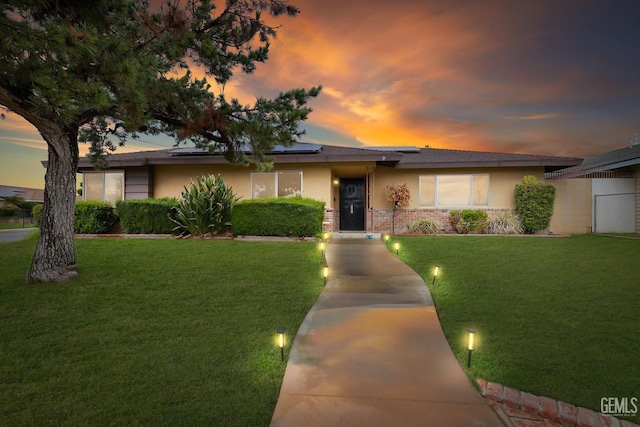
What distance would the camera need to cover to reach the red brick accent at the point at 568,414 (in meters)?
2.62

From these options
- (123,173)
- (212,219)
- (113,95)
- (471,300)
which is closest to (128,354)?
(113,95)

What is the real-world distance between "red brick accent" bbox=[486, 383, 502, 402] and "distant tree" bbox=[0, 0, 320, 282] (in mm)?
4858

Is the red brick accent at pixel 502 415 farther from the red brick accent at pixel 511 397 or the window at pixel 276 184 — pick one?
the window at pixel 276 184

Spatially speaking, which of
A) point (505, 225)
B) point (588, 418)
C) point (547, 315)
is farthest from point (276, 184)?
point (588, 418)

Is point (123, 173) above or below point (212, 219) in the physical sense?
above

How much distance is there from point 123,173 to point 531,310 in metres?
15.5

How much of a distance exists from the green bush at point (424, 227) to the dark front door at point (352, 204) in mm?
2341

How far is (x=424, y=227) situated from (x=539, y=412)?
1087 cm

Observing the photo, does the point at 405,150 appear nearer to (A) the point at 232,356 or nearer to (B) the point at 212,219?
(B) the point at 212,219

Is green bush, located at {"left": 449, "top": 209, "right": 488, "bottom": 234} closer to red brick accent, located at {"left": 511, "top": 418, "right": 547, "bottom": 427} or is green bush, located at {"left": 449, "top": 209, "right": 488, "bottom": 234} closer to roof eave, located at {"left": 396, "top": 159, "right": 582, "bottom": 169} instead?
roof eave, located at {"left": 396, "top": 159, "right": 582, "bottom": 169}

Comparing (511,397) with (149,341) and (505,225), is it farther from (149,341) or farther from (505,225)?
(505,225)

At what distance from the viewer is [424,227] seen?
13.3 meters

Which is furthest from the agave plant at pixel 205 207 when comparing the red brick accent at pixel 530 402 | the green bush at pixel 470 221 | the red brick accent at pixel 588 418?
the red brick accent at pixel 588 418

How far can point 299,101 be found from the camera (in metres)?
7.45
